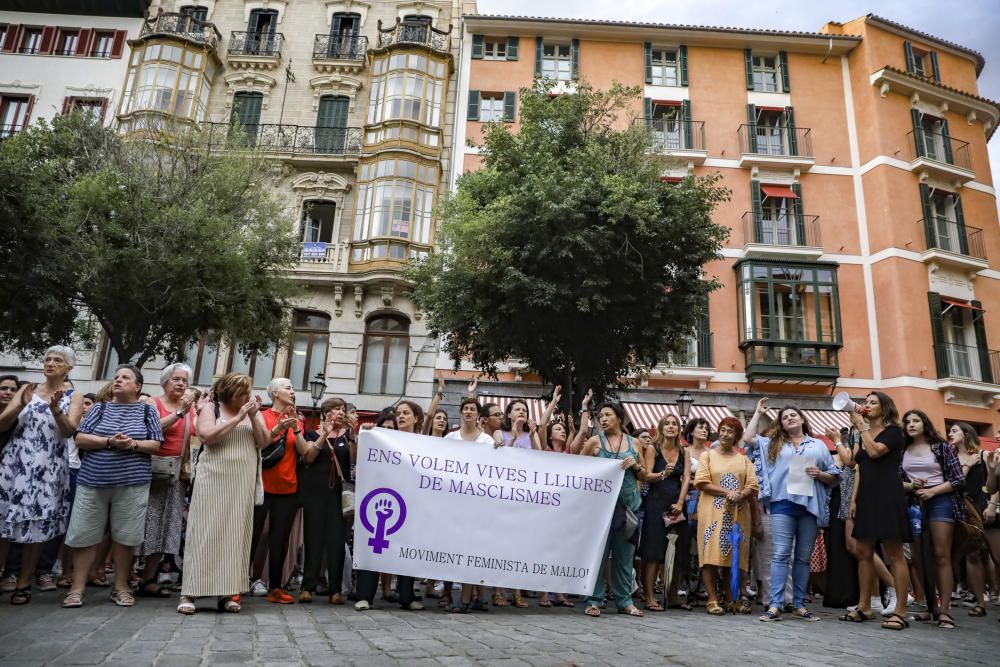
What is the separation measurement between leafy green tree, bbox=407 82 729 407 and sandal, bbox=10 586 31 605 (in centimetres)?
961

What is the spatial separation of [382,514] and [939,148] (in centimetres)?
2679

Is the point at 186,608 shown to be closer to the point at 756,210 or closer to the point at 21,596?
the point at 21,596

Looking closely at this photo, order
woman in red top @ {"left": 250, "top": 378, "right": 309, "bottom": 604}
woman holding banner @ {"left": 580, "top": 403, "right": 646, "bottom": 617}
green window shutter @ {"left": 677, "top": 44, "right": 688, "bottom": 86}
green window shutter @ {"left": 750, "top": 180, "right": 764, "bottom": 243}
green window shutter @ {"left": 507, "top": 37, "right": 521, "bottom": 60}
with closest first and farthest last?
woman in red top @ {"left": 250, "top": 378, "right": 309, "bottom": 604}
woman holding banner @ {"left": 580, "top": 403, "right": 646, "bottom": 617}
green window shutter @ {"left": 750, "top": 180, "right": 764, "bottom": 243}
green window shutter @ {"left": 677, "top": 44, "right": 688, "bottom": 86}
green window shutter @ {"left": 507, "top": 37, "right": 521, "bottom": 60}

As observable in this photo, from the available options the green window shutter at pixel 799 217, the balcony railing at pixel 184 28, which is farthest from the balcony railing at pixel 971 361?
the balcony railing at pixel 184 28

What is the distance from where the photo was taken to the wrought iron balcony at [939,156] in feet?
78.3

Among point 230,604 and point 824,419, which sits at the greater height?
point 824,419

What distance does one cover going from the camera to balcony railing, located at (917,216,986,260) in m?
23.6

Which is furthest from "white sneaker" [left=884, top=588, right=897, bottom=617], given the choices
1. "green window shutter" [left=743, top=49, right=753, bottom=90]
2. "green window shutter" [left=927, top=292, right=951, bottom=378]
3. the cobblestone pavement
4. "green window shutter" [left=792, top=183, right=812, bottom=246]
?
"green window shutter" [left=743, top=49, right=753, bottom=90]

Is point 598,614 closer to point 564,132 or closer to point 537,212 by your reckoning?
point 537,212

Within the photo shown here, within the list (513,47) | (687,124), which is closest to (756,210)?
(687,124)

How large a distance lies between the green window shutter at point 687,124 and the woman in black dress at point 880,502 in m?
19.5

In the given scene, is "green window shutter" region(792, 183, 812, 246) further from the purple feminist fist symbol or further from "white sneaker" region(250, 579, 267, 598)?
"white sneaker" region(250, 579, 267, 598)

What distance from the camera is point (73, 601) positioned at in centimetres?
520

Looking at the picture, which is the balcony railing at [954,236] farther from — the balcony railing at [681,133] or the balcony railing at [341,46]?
the balcony railing at [341,46]
